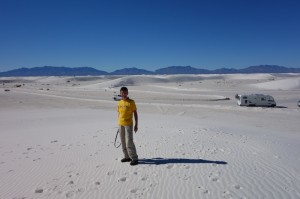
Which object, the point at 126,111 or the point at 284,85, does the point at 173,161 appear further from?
the point at 284,85

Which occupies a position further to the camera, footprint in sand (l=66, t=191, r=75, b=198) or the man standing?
the man standing

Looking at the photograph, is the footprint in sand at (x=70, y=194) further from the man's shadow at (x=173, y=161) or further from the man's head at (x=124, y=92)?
the man's head at (x=124, y=92)

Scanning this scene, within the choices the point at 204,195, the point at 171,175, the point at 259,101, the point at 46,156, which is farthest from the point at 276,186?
the point at 259,101

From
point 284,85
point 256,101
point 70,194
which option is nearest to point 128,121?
point 70,194

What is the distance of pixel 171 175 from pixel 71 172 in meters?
2.73

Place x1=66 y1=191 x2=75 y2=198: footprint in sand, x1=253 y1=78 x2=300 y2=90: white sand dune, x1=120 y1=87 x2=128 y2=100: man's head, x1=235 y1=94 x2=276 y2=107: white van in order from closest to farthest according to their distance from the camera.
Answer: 1. x1=66 y1=191 x2=75 y2=198: footprint in sand
2. x1=120 y1=87 x2=128 y2=100: man's head
3. x1=235 y1=94 x2=276 y2=107: white van
4. x1=253 y1=78 x2=300 y2=90: white sand dune

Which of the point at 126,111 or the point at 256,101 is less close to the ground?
the point at 126,111

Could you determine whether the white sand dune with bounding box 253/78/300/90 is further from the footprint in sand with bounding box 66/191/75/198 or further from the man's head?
the footprint in sand with bounding box 66/191/75/198

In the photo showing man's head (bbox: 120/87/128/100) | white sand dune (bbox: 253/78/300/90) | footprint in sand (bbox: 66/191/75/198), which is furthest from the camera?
white sand dune (bbox: 253/78/300/90)

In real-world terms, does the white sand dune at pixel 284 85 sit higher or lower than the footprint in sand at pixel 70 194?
lower

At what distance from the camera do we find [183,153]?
32.3 ft

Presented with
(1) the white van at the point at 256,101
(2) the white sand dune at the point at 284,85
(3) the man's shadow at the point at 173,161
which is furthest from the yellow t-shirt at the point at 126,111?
(2) the white sand dune at the point at 284,85

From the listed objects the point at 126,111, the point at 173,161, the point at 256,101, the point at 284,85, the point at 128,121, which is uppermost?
the point at 126,111

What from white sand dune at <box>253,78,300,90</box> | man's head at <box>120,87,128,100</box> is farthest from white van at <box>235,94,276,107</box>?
white sand dune at <box>253,78,300,90</box>
